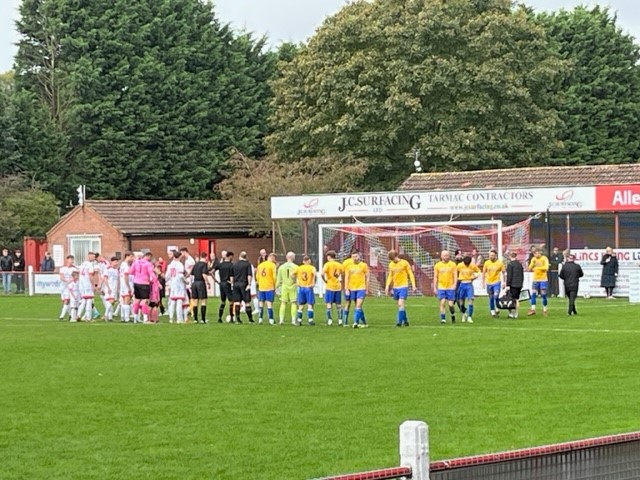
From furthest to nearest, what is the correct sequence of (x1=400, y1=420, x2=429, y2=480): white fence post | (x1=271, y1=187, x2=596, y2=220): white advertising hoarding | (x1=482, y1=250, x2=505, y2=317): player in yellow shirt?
(x1=271, y1=187, x2=596, y2=220): white advertising hoarding → (x1=482, y1=250, x2=505, y2=317): player in yellow shirt → (x1=400, y1=420, x2=429, y2=480): white fence post

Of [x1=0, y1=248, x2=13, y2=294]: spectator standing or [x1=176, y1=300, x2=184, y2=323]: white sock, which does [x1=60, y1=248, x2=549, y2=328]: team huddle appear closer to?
[x1=176, y1=300, x2=184, y2=323]: white sock

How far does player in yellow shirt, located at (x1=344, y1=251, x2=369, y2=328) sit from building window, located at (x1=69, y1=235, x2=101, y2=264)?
1127 inches

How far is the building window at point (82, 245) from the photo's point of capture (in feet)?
A: 192

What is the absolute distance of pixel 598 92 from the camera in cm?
7112

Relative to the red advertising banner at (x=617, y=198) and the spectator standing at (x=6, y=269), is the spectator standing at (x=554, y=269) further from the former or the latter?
the spectator standing at (x=6, y=269)

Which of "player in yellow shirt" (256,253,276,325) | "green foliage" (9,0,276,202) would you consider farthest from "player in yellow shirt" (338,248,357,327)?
"green foliage" (9,0,276,202)

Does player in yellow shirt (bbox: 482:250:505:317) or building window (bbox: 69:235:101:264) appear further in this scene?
building window (bbox: 69:235:101:264)

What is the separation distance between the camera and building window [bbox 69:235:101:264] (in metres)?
58.4

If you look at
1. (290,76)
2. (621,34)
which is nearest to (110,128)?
(290,76)

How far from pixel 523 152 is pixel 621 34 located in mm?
11992

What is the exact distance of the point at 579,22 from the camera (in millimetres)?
72438

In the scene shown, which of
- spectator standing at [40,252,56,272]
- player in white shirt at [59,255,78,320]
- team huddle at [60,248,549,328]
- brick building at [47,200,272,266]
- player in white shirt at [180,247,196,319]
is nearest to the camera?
team huddle at [60,248,549,328]

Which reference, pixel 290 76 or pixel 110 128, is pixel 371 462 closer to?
pixel 290 76

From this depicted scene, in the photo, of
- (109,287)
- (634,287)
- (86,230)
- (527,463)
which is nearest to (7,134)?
(86,230)
